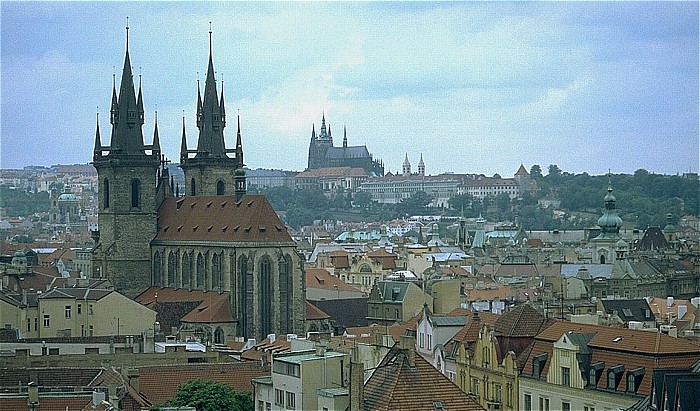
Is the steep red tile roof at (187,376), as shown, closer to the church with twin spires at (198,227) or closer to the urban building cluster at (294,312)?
the urban building cluster at (294,312)

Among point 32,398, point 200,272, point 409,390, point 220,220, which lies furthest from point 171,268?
point 409,390

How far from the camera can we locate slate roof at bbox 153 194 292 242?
99.2 meters

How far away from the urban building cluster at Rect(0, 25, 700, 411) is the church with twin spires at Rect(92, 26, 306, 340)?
0.12m

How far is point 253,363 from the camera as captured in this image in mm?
56531

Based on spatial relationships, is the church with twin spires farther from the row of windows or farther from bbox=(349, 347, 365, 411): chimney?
bbox=(349, 347, 365, 411): chimney

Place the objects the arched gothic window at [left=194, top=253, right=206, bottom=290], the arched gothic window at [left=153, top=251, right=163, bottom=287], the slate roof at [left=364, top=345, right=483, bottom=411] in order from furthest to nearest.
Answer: the arched gothic window at [left=153, top=251, right=163, bottom=287], the arched gothic window at [left=194, top=253, right=206, bottom=290], the slate roof at [left=364, top=345, right=483, bottom=411]

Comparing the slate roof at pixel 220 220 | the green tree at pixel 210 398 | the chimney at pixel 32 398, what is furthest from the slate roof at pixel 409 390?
the slate roof at pixel 220 220

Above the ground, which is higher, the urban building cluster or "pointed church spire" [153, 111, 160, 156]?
"pointed church spire" [153, 111, 160, 156]

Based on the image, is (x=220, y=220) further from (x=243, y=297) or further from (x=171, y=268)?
(x=243, y=297)

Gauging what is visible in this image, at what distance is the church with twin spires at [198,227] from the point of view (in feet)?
321

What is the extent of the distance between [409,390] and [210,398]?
45.5ft

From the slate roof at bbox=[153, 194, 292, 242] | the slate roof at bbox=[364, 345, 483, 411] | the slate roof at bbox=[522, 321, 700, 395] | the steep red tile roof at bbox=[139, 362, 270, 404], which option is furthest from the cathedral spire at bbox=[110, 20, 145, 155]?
the slate roof at bbox=[364, 345, 483, 411]

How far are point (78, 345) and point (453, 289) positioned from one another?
23107 millimetres

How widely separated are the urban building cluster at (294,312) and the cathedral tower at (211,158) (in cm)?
11
